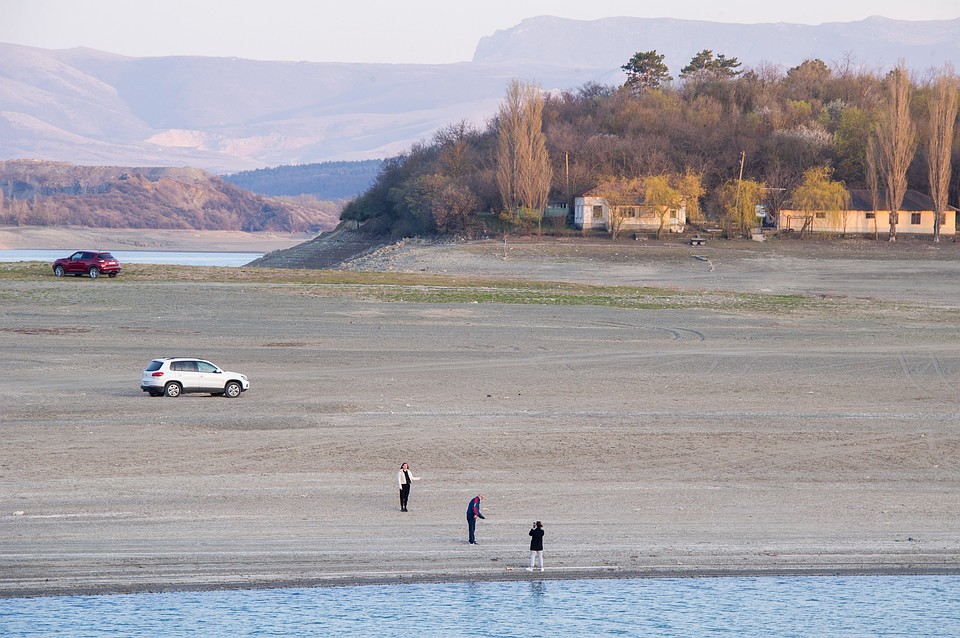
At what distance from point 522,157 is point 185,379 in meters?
58.6

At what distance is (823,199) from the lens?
3243 inches

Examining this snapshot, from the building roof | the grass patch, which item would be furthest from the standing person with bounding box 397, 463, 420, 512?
the building roof

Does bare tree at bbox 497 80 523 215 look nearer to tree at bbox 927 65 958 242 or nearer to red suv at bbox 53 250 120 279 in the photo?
tree at bbox 927 65 958 242

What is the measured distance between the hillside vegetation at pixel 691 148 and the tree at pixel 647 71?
4075 mm

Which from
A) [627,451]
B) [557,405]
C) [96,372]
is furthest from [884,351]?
[96,372]

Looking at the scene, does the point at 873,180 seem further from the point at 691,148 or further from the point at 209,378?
the point at 209,378

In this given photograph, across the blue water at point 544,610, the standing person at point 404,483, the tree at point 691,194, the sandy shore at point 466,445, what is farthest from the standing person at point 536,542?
the tree at point 691,194

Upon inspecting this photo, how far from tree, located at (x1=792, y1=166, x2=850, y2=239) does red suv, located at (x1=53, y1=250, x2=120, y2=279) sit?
4964 cm

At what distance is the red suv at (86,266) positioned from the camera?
5562cm

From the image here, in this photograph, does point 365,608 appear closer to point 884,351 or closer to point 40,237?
point 884,351

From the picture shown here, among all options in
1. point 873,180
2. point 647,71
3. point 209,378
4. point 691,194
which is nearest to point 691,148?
point 691,194

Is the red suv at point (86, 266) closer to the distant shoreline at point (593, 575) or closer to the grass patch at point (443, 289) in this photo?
the grass patch at point (443, 289)

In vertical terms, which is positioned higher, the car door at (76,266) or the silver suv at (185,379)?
the car door at (76,266)

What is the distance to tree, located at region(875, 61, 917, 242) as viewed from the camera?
271ft
